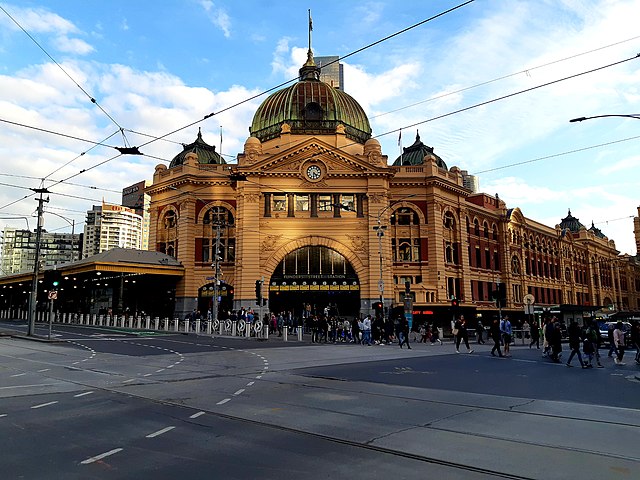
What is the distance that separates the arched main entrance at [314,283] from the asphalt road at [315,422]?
3141 centimetres

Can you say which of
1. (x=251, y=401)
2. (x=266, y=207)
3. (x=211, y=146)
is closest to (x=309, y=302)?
(x=266, y=207)

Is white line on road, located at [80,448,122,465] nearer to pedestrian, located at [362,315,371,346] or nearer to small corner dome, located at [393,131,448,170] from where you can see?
pedestrian, located at [362,315,371,346]

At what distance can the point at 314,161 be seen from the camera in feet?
164

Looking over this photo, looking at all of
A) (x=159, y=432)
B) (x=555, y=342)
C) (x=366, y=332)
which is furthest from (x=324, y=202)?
(x=159, y=432)

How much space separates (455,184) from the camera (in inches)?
2218

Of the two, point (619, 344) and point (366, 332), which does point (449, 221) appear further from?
point (619, 344)

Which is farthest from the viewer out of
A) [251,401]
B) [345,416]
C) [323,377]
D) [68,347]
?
[68,347]

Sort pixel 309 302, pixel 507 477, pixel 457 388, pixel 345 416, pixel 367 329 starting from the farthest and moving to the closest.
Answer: pixel 309 302 < pixel 367 329 < pixel 457 388 < pixel 345 416 < pixel 507 477

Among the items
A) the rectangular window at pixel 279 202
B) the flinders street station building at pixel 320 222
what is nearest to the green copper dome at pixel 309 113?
the flinders street station building at pixel 320 222

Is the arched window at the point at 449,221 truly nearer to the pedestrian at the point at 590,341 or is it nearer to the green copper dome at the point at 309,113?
the green copper dome at the point at 309,113

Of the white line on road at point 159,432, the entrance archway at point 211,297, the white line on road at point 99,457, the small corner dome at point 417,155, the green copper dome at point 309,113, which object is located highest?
the green copper dome at point 309,113

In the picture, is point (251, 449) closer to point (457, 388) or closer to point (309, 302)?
point (457, 388)

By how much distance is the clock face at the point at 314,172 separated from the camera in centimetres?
5006

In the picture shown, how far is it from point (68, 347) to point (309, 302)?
88.1 ft
